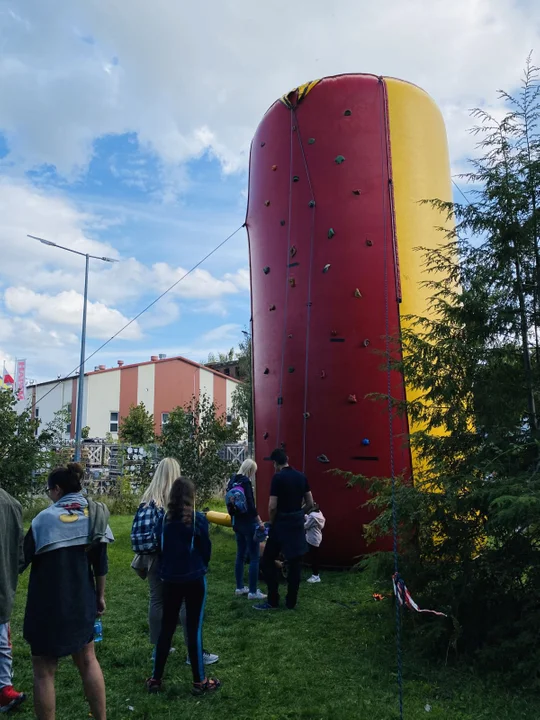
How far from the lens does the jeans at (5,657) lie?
424 cm

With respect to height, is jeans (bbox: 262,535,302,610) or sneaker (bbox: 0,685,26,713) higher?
jeans (bbox: 262,535,302,610)

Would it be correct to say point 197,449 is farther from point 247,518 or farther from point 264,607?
point 264,607

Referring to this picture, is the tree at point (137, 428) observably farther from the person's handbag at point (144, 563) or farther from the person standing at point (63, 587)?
the person standing at point (63, 587)

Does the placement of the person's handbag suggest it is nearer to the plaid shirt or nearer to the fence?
the plaid shirt

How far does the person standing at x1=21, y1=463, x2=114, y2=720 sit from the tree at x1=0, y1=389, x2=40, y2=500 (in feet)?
22.5

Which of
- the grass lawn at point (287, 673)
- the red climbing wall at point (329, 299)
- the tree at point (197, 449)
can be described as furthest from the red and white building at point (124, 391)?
the grass lawn at point (287, 673)

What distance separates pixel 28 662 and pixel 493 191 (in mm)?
6142

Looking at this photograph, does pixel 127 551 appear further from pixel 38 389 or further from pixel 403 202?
pixel 38 389

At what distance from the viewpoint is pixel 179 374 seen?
4169 centimetres

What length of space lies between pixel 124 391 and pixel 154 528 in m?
35.2

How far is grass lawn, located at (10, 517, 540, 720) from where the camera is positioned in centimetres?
411

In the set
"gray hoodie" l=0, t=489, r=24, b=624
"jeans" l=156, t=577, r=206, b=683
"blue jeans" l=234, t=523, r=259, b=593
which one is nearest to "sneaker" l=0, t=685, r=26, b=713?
"gray hoodie" l=0, t=489, r=24, b=624

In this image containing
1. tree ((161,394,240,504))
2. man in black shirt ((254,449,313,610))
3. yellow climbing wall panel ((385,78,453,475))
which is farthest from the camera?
tree ((161,394,240,504))

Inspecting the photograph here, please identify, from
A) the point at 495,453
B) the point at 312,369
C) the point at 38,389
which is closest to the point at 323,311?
the point at 312,369
